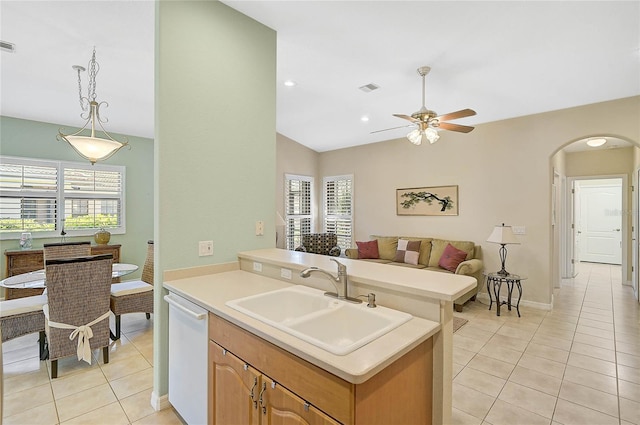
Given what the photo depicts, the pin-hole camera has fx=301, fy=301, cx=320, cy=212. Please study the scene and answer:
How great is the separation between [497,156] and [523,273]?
182 cm

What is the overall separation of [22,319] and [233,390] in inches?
103

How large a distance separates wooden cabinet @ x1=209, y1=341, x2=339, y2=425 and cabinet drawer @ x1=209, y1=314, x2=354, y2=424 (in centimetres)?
3

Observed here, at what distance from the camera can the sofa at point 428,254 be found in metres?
4.48

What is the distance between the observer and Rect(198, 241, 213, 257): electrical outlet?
7.77 feet

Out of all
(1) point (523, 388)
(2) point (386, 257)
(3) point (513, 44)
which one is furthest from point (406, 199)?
(1) point (523, 388)

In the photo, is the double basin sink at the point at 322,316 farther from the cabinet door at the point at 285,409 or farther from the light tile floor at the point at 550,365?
the light tile floor at the point at 550,365

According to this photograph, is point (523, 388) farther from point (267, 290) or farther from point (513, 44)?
point (513, 44)

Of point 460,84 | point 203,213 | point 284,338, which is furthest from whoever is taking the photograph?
point 460,84

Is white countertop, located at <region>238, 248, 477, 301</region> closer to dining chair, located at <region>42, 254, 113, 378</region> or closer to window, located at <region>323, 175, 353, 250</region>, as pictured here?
dining chair, located at <region>42, 254, 113, 378</region>

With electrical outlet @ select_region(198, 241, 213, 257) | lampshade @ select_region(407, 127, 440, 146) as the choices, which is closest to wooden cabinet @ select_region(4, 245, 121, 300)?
electrical outlet @ select_region(198, 241, 213, 257)

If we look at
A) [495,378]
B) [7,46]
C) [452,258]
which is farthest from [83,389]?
[452,258]

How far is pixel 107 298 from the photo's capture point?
2764 millimetres

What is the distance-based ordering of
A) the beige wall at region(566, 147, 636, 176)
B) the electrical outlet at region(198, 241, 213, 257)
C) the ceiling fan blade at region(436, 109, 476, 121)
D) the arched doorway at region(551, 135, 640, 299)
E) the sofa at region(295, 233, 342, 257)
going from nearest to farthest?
the electrical outlet at region(198, 241, 213, 257) < the ceiling fan blade at region(436, 109, 476, 121) < the arched doorway at region(551, 135, 640, 299) < the beige wall at region(566, 147, 636, 176) < the sofa at region(295, 233, 342, 257)

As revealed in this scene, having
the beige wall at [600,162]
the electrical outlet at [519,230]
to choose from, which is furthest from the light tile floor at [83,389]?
the beige wall at [600,162]
